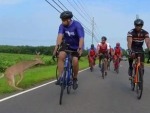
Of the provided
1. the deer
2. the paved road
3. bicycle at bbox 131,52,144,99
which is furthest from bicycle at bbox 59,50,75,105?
the deer

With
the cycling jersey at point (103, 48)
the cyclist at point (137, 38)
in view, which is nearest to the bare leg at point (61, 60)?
the cyclist at point (137, 38)

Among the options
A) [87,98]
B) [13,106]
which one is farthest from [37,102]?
[87,98]

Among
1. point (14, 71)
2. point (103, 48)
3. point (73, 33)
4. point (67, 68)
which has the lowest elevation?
point (14, 71)

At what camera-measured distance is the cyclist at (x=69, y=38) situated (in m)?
10.8

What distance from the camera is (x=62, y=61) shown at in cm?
1080

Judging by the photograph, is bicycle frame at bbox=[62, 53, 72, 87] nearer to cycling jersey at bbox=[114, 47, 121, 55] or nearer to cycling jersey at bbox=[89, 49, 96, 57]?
cycling jersey at bbox=[114, 47, 121, 55]

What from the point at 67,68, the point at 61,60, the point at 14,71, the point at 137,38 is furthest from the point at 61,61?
the point at 14,71

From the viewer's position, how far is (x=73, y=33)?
11188 millimetres

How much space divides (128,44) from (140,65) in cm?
85

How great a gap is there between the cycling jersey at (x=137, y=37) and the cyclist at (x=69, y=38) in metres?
1.97

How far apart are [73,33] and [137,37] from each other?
7.74ft

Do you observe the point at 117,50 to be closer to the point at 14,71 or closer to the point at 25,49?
the point at 14,71

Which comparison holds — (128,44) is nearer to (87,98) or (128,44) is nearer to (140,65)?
(140,65)

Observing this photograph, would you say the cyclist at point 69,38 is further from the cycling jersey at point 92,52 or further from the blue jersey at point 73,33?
the cycling jersey at point 92,52
